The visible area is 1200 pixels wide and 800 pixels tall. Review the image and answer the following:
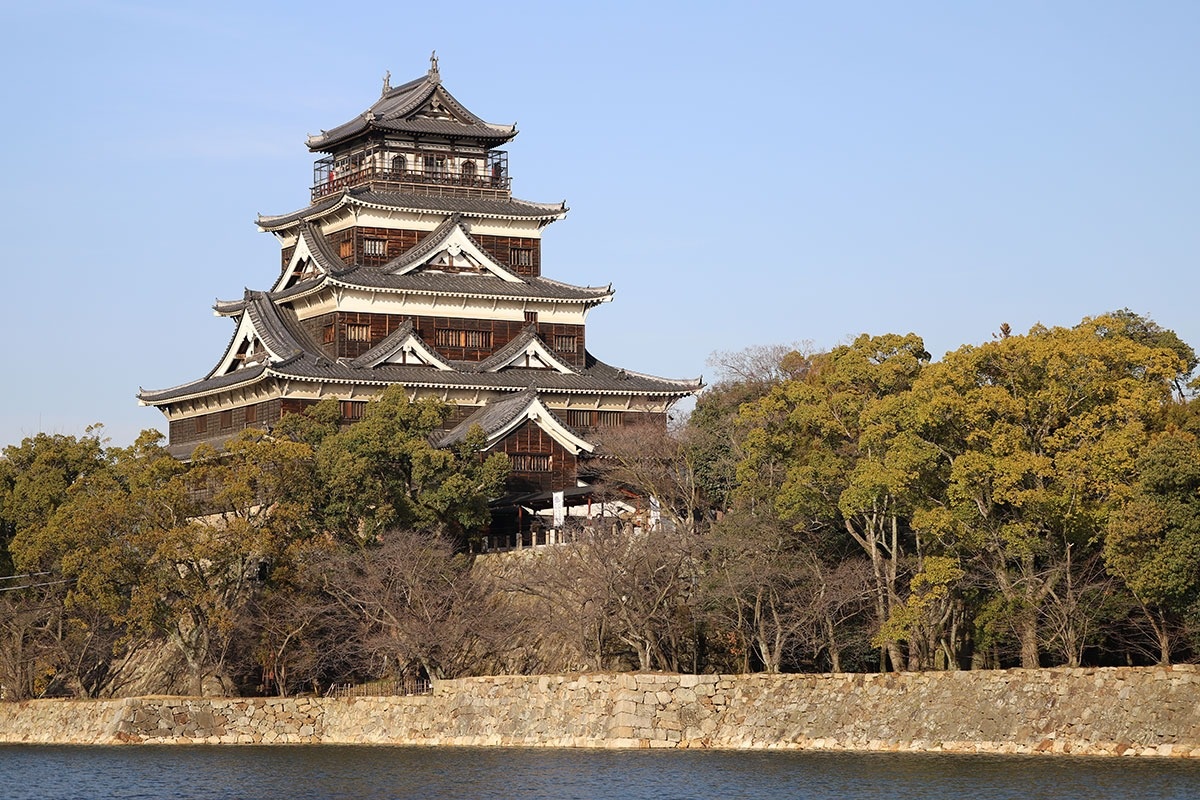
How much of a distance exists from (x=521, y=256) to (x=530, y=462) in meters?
10.2

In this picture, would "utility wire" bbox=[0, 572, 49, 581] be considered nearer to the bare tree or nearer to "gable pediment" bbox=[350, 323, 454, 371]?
"gable pediment" bbox=[350, 323, 454, 371]

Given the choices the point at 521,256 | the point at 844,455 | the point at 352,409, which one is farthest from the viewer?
the point at 521,256

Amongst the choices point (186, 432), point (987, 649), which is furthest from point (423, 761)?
point (186, 432)

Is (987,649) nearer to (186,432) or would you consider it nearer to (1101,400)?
(1101,400)

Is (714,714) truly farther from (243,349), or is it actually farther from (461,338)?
(243,349)

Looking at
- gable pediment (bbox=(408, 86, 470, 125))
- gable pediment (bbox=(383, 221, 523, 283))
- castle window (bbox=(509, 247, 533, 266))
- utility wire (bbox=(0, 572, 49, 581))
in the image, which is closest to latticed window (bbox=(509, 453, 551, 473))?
gable pediment (bbox=(383, 221, 523, 283))

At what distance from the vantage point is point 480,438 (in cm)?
4925

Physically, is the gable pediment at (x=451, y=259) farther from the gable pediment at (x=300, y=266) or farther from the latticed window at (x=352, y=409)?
the latticed window at (x=352, y=409)

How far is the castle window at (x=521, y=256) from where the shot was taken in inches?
2420

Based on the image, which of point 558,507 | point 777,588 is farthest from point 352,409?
point 777,588

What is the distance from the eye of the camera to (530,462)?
175ft

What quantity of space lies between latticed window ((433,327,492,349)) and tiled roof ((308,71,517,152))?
21.2 feet

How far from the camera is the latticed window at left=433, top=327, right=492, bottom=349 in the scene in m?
58.5

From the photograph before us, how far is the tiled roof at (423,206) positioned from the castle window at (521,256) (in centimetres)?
111
